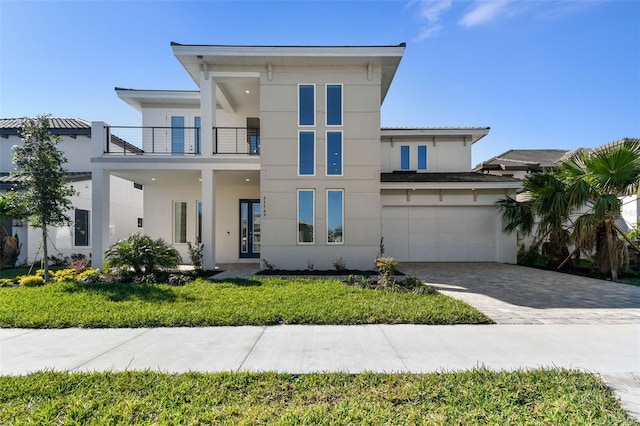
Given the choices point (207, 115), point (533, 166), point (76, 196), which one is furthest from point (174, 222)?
point (533, 166)

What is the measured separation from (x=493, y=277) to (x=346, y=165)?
602 cm

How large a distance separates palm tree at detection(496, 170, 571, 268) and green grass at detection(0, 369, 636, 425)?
9.09 m

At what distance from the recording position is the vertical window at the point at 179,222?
1352 centimetres

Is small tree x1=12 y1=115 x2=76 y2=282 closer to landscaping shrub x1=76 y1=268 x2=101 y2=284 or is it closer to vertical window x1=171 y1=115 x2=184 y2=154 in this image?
landscaping shrub x1=76 y1=268 x2=101 y2=284

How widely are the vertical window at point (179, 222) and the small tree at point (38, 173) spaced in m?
4.86

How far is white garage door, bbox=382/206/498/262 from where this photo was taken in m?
14.1

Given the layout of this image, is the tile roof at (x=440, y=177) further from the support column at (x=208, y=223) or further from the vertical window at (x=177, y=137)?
the vertical window at (x=177, y=137)

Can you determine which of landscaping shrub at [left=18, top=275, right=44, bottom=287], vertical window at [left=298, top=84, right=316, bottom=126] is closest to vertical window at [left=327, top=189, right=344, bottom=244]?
vertical window at [left=298, top=84, right=316, bottom=126]

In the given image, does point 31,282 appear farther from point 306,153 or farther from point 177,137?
point 306,153

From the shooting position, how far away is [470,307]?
20.2 feet

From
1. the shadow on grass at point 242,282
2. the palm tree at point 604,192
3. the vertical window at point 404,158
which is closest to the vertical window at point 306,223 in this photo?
the shadow on grass at point 242,282

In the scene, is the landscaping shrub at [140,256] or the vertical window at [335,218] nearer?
the landscaping shrub at [140,256]

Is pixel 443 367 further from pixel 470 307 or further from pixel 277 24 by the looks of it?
pixel 277 24

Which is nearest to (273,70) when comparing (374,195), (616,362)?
(374,195)
